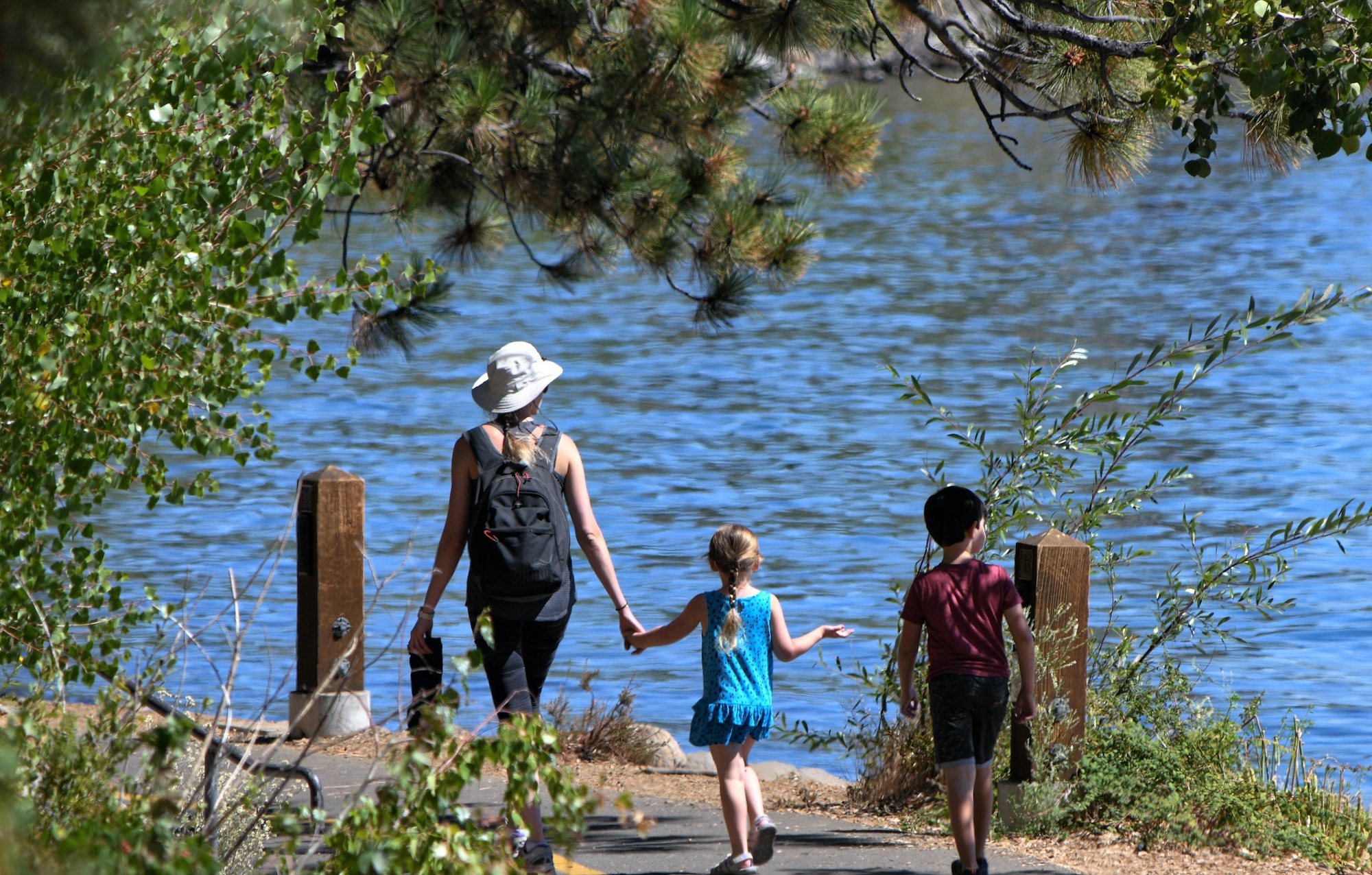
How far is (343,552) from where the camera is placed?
7227 mm

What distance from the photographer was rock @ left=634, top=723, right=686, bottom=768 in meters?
7.70

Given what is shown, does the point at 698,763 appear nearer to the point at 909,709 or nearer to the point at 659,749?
the point at 659,749

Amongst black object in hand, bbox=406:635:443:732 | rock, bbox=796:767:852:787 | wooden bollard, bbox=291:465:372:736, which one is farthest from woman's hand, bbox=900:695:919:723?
wooden bollard, bbox=291:465:372:736

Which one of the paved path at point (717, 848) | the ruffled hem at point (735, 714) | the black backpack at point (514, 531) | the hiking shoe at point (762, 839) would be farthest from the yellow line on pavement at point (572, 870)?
the black backpack at point (514, 531)

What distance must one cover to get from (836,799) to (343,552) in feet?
7.67

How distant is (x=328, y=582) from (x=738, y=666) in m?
2.55

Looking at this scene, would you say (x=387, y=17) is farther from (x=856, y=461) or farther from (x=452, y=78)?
(x=856, y=461)

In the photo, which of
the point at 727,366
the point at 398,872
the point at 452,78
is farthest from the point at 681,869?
the point at 727,366

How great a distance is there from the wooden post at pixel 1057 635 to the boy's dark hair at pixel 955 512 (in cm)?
77

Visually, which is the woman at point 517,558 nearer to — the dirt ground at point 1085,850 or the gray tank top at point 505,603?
the gray tank top at point 505,603

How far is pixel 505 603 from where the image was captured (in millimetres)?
5215

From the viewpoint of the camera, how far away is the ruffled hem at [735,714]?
5250 mm

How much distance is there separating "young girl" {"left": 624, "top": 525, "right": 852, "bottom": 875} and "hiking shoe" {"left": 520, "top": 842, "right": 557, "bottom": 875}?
519 millimetres

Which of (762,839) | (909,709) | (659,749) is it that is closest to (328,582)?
(659,749)
